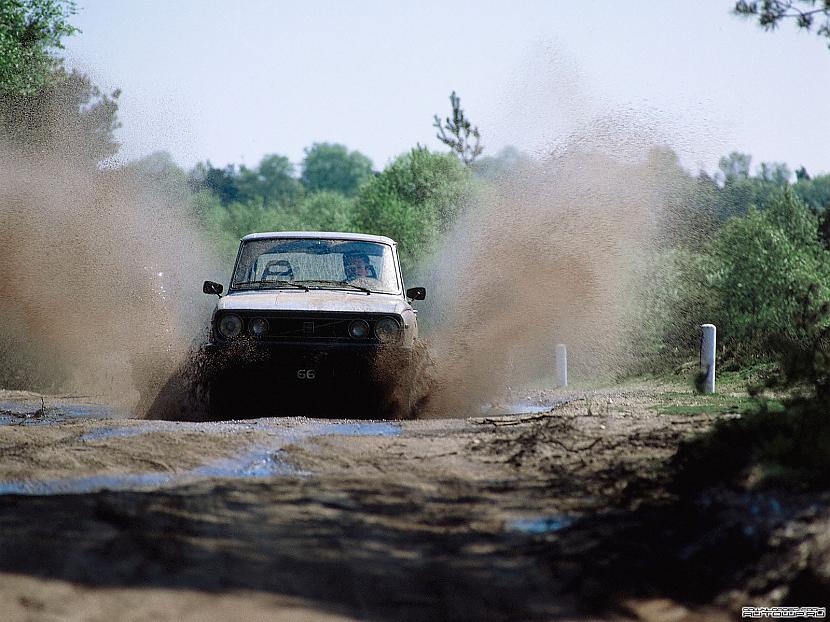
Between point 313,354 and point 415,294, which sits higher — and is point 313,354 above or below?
below

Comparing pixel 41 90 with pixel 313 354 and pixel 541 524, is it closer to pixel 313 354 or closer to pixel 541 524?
pixel 313 354

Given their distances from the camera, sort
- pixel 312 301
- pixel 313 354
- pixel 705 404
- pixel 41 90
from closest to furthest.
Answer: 1. pixel 313 354
2. pixel 312 301
3. pixel 705 404
4. pixel 41 90

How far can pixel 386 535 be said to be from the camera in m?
5.65

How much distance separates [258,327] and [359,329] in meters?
0.98

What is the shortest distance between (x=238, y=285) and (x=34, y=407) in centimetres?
325

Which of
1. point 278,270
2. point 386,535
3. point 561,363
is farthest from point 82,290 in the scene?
point 386,535

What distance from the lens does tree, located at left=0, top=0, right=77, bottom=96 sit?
29453mm

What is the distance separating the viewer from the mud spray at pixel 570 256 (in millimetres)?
18031

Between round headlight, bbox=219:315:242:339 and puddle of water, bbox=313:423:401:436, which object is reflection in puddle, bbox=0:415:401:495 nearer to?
puddle of water, bbox=313:423:401:436

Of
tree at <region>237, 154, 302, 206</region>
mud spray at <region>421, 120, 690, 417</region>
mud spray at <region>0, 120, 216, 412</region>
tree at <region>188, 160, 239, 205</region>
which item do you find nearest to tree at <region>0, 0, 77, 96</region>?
mud spray at <region>0, 120, 216, 412</region>

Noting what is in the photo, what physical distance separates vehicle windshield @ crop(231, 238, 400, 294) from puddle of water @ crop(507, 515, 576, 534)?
6.21m

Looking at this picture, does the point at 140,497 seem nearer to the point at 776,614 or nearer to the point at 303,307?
the point at 776,614

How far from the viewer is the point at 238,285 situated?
12.3 metres

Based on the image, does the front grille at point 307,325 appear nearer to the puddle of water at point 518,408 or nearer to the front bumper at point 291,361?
the front bumper at point 291,361
